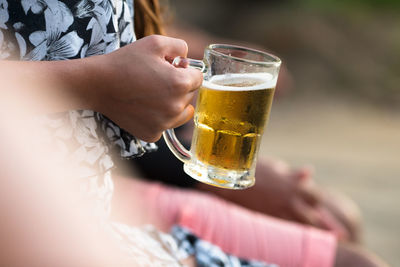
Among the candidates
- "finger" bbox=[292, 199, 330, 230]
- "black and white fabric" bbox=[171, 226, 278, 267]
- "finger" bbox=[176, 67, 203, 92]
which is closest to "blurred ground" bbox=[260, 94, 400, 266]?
"finger" bbox=[292, 199, 330, 230]

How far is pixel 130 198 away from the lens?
229 centimetres

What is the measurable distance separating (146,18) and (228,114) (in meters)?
0.46

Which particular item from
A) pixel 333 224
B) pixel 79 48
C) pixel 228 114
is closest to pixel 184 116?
pixel 228 114

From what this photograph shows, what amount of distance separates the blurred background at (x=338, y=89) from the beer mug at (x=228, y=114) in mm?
3207

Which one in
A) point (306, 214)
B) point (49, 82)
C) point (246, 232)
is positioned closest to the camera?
point (49, 82)

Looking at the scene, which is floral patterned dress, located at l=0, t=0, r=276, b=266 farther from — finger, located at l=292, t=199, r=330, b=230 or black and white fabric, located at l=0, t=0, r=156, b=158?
finger, located at l=292, t=199, r=330, b=230

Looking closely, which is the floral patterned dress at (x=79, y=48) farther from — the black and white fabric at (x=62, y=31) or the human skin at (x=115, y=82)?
the human skin at (x=115, y=82)

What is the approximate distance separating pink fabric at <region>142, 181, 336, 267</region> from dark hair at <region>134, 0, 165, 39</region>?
801mm

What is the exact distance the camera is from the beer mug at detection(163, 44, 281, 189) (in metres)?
1.23

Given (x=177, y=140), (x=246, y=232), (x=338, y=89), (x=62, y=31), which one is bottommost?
(x=338, y=89)

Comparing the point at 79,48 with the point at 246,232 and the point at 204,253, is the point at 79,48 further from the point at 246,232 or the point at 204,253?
the point at 246,232

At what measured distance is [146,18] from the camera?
1557 millimetres

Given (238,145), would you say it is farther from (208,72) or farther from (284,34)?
(284,34)

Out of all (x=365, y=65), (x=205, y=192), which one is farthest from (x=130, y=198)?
(x=365, y=65)
